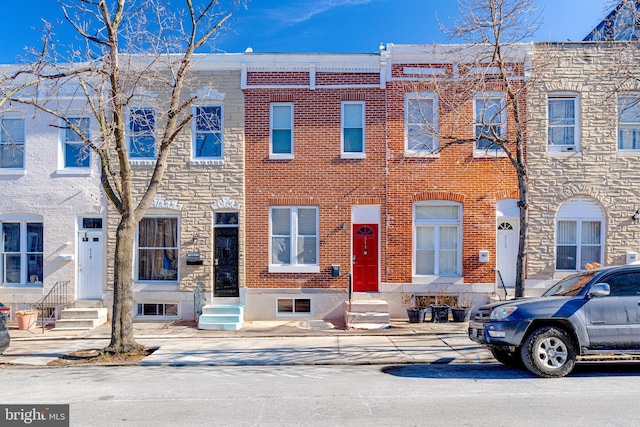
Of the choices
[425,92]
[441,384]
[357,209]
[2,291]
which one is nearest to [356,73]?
[425,92]

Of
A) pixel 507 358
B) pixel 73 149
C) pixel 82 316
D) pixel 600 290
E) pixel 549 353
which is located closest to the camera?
pixel 600 290

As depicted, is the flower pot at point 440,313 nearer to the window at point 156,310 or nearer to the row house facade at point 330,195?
the row house facade at point 330,195

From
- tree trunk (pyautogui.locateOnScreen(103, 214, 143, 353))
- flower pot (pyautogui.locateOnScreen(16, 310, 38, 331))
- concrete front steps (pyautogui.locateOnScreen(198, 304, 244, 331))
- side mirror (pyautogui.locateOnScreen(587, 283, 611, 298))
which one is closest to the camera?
side mirror (pyautogui.locateOnScreen(587, 283, 611, 298))

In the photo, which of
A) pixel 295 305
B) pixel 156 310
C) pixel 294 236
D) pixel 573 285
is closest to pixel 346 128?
pixel 294 236

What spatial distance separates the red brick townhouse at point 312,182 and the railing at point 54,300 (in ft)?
17.8

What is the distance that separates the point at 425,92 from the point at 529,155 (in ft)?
11.7

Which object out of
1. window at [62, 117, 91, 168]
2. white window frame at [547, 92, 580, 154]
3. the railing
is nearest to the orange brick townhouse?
white window frame at [547, 92, 580, 154]

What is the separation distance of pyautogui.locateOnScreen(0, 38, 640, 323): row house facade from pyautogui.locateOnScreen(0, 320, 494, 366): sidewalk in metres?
1.37

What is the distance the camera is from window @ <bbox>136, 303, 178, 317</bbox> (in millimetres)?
14477

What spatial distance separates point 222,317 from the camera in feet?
44.2

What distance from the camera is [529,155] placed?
1422cm

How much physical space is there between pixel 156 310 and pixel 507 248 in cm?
1069

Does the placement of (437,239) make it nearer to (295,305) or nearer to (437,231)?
(437,231)

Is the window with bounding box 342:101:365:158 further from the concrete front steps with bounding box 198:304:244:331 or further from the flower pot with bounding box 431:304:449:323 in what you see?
the concrete front steps with bounding box 198:304:244:331
